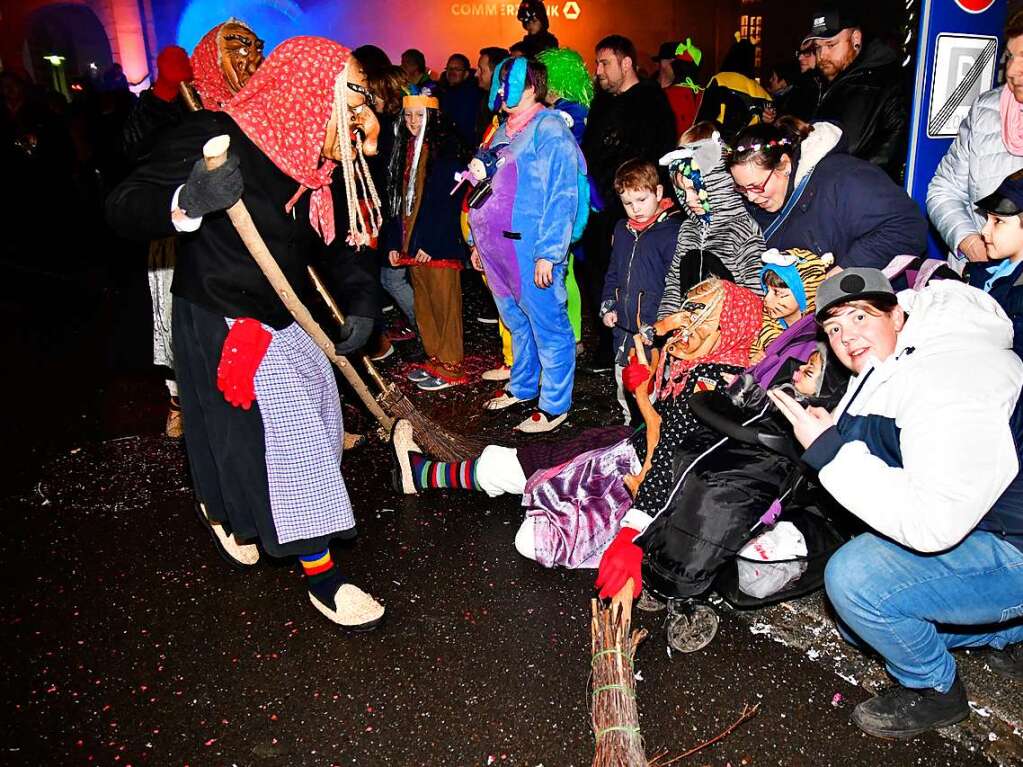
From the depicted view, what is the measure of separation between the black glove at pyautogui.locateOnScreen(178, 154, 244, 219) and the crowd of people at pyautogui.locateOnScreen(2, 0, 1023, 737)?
0.01 meters

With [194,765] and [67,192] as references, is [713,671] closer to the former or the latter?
[194,765]

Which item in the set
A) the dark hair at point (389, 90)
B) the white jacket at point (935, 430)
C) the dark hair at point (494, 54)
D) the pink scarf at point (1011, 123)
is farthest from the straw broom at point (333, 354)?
the dark hair at point (494, 54)

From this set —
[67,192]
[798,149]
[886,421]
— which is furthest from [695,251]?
[67,192]

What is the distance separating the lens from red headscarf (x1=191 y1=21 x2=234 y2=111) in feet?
10.9

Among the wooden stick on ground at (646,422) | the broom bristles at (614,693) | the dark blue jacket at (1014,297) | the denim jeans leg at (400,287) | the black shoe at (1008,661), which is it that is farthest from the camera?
the denim jeans leg at (400,287)

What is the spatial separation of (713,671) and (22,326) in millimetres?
7823

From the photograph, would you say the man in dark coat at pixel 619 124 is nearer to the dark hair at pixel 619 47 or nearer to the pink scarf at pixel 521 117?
the dark hair at pixel 619 47

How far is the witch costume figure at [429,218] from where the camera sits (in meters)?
5.32

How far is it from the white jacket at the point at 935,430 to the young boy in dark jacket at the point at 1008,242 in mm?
364

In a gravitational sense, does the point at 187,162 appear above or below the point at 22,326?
above

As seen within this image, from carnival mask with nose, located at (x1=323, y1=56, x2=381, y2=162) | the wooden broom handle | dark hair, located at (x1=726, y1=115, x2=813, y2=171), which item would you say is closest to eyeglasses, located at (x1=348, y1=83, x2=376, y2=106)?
carnival mask with nose, located at (x1=323, y1=56, x2=381, y2=162)

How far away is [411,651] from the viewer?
295 centimetres

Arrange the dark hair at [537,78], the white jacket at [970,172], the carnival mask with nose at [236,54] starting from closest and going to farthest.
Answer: the carnival mask with nose at [236,54] → the white jacket at [970,172] → the dark hair at [537,78]

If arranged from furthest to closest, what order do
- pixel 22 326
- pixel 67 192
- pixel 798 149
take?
pixel 67 192
pixel 22 326
pixel 798 149
